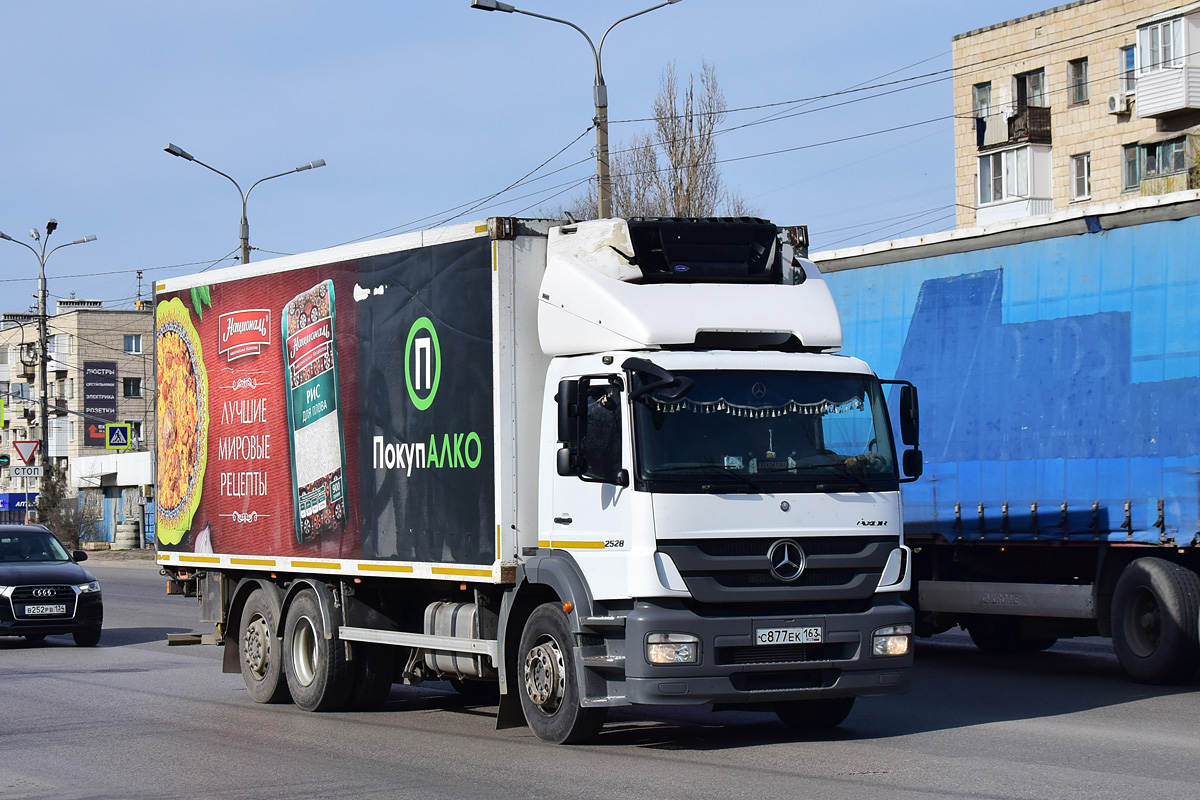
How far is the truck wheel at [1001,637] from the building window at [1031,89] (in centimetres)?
3098

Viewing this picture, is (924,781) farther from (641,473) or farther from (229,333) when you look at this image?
(229,333)

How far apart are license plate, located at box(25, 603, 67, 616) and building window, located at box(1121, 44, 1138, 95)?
3261 cm

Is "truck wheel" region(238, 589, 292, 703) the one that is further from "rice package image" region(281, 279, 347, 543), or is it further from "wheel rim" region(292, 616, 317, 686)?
"rice package image" region(281, 279, 347, 543)

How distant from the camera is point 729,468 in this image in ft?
30.7

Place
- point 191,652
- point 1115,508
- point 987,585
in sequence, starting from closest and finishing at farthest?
point 1115,508 < point 987,585 < point 191,652

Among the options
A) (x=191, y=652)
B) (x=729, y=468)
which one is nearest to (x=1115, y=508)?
(x=729, y=468)

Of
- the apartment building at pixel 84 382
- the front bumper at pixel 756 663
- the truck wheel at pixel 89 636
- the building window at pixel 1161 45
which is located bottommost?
the truck wheel at pixel 89 636

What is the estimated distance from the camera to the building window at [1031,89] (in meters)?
44.5

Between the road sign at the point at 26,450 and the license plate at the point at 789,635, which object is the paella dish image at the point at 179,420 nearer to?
the license plate at the point at 789,635

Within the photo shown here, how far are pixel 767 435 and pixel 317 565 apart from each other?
13.8ft

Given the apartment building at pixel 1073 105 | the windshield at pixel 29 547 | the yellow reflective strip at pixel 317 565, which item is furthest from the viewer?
the apartment building at pixel 1073 105

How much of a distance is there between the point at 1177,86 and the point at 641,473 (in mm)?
34458

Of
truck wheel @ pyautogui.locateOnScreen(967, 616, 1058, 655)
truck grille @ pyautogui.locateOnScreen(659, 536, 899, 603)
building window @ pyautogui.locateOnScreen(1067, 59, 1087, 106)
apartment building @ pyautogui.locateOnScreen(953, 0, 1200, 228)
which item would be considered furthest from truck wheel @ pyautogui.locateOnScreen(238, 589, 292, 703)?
building window @ pyautogui.locateOnScreen(1067, 59, 1087, 106)

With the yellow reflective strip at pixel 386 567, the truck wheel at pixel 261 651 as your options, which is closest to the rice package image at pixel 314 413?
the yellow reflective strip at pixel 386 567
